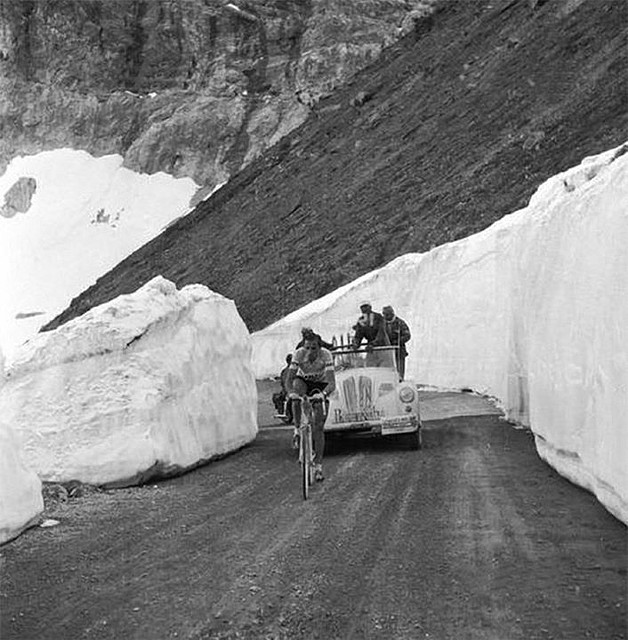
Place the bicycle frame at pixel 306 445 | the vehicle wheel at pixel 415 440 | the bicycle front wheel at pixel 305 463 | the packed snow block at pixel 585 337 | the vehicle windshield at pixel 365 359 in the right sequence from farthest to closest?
the vehicle windshield at pixel 365 359 → the vehicle wheel at pixel 415 440 → the bicycle frame at pixel 306 445 → the bicycle front wheel at pixel 305 463 → the packed snow block at pixel 585 337

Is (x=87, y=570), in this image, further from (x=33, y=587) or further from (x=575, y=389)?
(x=575, y=389)

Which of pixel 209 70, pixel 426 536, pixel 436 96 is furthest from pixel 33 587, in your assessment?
pixel 209 70

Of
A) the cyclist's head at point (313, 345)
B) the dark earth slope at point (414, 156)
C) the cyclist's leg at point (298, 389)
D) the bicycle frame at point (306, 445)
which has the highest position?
Answer: the dark earth slope at point (414, 156)

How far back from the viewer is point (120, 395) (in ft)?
33.0

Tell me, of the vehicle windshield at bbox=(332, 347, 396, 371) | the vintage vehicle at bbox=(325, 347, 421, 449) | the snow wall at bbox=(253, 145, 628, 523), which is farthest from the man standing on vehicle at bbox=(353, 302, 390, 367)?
the snow wall at bbox=(253, 145, 628, 523)

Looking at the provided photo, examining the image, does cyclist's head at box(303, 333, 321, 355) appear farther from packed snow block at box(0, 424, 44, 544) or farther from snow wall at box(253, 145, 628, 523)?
packed snow block at box(0, 424, 44, 544)

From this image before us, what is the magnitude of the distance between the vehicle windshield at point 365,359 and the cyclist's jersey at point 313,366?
9.62ft

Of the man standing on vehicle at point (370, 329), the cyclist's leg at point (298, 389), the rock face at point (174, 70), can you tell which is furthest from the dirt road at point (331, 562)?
the rock face at point (174, 70)

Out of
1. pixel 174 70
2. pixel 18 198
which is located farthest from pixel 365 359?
pixel 174 70

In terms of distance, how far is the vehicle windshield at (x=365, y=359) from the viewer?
1269 centimetres

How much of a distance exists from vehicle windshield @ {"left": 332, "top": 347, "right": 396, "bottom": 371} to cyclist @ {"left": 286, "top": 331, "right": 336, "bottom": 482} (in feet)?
9.50

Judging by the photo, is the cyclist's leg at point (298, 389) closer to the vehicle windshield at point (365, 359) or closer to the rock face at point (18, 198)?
the vehicle windshield at point (365, 359)

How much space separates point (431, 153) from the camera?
4081cm

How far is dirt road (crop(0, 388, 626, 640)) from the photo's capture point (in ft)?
16.8
